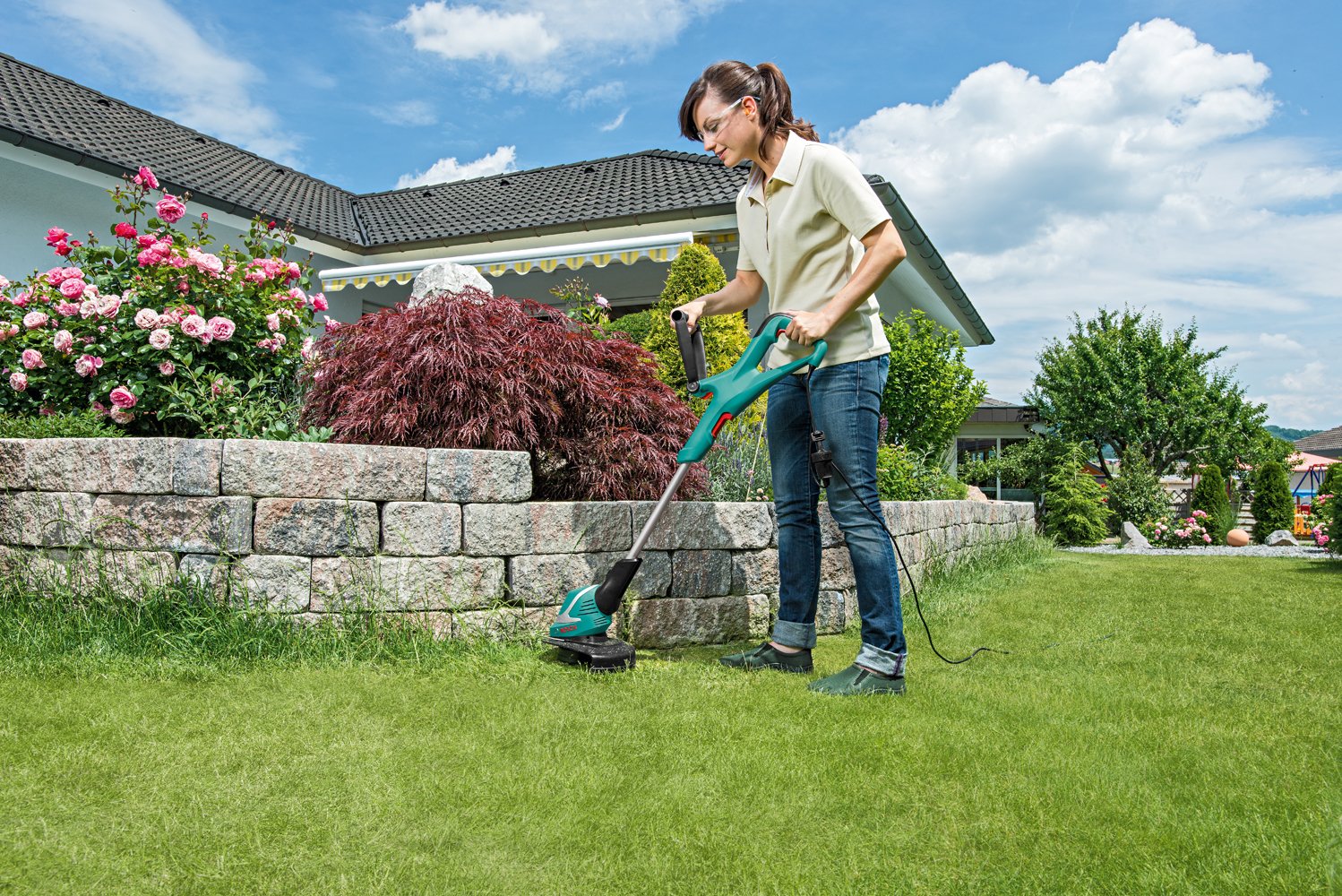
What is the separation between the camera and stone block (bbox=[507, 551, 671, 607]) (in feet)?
10.9

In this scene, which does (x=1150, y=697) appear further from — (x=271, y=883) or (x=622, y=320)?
(x=622, y=320)

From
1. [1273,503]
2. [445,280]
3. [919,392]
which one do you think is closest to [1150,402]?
[1273,503]

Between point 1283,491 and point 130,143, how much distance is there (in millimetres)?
16531

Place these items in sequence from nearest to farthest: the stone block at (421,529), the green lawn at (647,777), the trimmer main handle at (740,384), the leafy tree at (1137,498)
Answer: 1. the green lawn at (647,777)
2. the trimmer main handle at (740,384)
3. the stone block at (421,529)
4. the leafy tree at (1137,498)

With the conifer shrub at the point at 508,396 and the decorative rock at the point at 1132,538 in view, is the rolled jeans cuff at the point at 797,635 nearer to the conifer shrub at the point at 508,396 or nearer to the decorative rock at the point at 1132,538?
the conifer shrub at the point at 508,396

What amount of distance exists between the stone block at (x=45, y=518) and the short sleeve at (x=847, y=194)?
108 inches

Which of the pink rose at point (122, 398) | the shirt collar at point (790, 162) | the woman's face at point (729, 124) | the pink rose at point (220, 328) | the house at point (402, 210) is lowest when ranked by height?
the pink rose at point (122, 398)

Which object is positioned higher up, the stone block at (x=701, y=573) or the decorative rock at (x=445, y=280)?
the decorative rock at (x=445, y=280)

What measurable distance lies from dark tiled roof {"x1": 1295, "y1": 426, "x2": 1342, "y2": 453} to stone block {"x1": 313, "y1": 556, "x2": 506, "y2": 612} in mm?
34950

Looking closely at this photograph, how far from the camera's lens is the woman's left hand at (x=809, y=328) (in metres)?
2.62

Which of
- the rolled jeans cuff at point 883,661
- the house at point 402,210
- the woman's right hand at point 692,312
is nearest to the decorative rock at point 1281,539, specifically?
the house at point 402,210

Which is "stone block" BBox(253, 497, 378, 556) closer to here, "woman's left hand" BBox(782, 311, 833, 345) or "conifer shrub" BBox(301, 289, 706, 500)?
"conifer shrub" BBox(301, 289, 706, 500)

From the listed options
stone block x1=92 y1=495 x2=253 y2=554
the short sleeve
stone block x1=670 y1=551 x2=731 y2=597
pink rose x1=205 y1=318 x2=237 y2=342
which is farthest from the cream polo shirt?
pink rose x1=205 y1=318 x2=237 y2=342

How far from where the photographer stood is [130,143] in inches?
347
